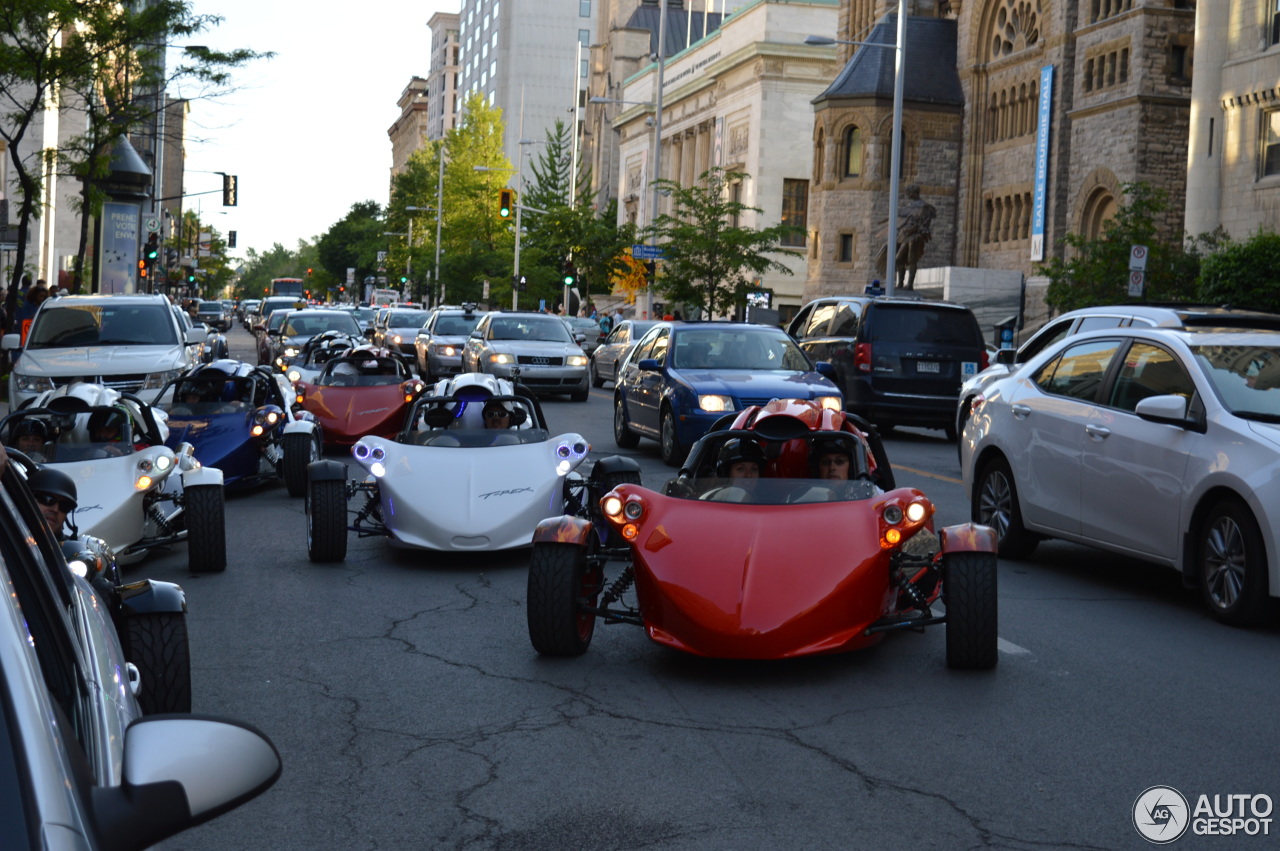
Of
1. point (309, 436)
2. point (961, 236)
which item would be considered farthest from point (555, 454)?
point (961, 236)

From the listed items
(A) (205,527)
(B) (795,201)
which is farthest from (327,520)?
(B) (795,201)

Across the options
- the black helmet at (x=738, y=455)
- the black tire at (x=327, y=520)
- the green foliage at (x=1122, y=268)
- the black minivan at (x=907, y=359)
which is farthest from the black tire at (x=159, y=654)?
the green foliage at (x=1122, y=268)

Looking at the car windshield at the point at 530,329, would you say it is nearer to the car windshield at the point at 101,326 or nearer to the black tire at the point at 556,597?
the car windshield at the point at 101,326

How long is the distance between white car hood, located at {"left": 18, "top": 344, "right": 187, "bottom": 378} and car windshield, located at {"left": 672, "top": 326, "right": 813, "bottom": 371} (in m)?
6.37

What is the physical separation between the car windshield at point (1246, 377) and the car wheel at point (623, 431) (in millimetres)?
11010

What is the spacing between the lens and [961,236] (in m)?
63.0

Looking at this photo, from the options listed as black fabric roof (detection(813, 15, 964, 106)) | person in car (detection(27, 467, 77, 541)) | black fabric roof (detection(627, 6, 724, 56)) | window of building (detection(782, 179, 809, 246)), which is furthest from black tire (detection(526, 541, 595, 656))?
black fabric roof (detection(627, 6, 724, 56))

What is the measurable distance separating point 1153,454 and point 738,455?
8.72 ft

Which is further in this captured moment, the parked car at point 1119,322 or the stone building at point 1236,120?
the stone building at point 1236,120

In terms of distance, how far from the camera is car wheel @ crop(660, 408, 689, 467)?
17631mm

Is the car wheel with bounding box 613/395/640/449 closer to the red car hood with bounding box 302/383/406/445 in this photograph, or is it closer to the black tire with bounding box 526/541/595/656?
the red car hood with bounding box 302/383/406/445

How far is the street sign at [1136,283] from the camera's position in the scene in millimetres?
25156

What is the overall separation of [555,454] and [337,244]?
155 m

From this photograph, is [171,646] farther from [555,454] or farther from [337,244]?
[337,244]
